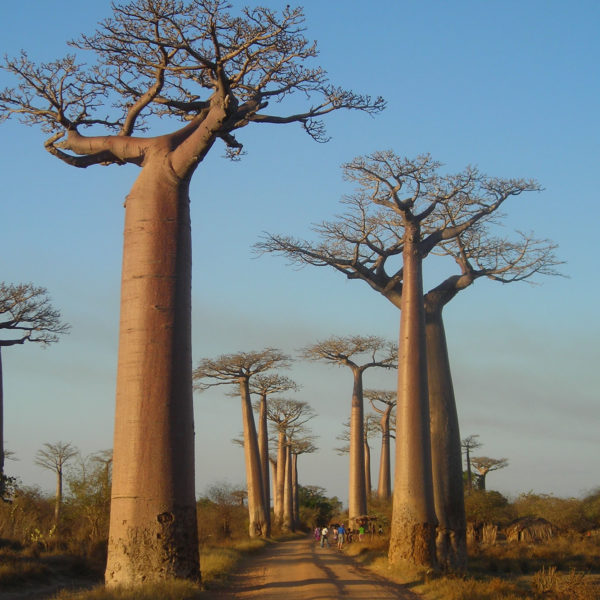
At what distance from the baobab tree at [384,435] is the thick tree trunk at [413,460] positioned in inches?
902

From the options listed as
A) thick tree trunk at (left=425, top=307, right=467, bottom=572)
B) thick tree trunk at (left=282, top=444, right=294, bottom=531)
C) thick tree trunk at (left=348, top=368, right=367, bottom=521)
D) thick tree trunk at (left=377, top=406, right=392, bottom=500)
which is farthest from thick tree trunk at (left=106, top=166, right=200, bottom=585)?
thick tree trunk at (left=282, top=444, right=294, bottom=531)

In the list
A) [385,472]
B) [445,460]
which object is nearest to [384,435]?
[385,472]

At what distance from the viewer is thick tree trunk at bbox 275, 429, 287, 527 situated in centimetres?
4078

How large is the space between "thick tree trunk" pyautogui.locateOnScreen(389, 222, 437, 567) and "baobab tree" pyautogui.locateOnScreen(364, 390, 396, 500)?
22.9m

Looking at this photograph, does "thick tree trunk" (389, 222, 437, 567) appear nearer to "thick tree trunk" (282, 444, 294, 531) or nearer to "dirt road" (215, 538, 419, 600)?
"dirt road" (215, 538, 419, 600)

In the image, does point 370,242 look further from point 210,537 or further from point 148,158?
point 210,537

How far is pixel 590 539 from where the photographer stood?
74.3 feet

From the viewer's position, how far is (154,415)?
25.7 feet

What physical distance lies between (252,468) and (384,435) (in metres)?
11.1

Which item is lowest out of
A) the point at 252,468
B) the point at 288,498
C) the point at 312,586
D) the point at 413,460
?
the point at 312,586

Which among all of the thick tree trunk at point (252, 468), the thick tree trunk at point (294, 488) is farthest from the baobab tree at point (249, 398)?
the thick tree trunk at point (294, 488)

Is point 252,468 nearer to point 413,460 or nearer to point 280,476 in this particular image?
point 280,476

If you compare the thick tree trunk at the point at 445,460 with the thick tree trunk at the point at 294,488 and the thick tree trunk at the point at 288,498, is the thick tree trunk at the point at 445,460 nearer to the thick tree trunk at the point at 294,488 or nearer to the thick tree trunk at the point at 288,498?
the thick tree trunk at the point at 288,498

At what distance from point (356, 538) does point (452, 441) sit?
432 inches
